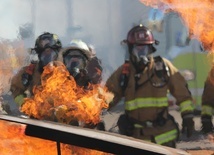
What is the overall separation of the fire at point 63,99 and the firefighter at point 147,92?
0.44 ft

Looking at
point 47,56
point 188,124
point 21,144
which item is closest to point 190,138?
point 188,124

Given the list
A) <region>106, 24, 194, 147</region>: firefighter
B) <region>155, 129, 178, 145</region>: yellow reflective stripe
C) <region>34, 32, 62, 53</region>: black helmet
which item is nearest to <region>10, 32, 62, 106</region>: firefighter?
<region>34, 32, 62, 53</region>: black helmet

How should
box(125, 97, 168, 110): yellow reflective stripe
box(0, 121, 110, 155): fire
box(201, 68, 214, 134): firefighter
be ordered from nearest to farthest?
box(201, 68, 214, 134): firefighter → box(125, 97, 168, 110): yellow reflective stripe → box(0, 121, 110, 155): fire

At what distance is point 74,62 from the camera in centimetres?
364

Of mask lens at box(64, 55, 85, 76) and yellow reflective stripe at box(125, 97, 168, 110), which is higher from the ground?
→ mask lens at box(64, 55, 85, 76)

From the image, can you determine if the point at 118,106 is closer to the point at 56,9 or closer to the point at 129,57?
the point at 129,57

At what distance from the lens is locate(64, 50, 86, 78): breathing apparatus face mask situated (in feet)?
11.8

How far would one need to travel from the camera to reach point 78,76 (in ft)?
11.7

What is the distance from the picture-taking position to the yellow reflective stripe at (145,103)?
344 cm

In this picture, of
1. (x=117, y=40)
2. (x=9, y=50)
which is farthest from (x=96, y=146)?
(x=9, y=50)

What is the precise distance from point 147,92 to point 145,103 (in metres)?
0.09

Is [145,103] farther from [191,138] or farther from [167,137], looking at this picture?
[191,138]

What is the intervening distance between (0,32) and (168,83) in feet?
4.44

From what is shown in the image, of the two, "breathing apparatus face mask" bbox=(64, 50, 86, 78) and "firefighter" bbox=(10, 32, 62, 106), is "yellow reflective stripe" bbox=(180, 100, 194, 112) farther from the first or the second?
"firefighter" bbox=(10, 32, 62, 106)
